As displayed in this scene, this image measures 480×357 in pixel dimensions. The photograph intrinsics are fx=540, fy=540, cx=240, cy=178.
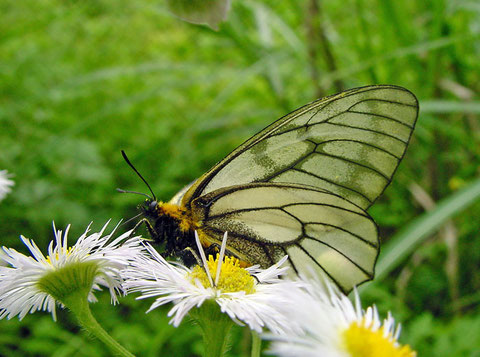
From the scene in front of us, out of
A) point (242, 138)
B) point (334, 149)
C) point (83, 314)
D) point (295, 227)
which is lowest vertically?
point (83, 314)

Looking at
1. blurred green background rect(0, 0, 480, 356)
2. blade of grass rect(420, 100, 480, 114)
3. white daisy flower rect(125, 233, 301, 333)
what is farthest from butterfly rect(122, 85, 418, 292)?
blade of grass rect(420, 100, 480, 114)

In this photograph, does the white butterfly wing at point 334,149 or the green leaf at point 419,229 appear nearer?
the white butterfly wing at point 334,149

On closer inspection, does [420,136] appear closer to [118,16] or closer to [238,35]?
[238,35]

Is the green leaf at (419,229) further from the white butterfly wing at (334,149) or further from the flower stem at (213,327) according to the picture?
the flower stem at (213,327)

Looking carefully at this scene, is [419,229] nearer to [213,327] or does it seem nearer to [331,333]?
[213,327]

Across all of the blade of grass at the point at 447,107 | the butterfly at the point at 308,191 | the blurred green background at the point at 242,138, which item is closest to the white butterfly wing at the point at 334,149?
the butterfly at the point at 308,191

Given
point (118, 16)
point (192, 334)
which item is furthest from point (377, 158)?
point (118, 16)

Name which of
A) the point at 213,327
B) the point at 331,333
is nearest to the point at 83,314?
the point at 213,327
